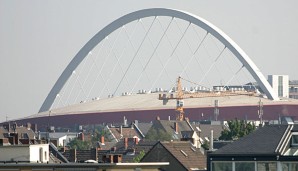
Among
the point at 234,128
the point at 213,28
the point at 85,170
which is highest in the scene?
the point at 213,28

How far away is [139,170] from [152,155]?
1441 cm

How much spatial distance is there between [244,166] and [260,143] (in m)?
1.42

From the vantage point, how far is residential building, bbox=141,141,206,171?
55391 mm

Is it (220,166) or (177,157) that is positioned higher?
(177,157)

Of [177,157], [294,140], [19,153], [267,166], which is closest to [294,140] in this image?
[294,140]

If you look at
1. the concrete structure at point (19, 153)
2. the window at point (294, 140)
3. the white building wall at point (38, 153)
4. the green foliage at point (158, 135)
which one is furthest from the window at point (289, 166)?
the green foliage at point (158, 135)

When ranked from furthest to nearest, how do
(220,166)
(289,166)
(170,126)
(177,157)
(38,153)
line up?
(170,126) → (177,157) → (38,153) → (220,166) → (289,166)

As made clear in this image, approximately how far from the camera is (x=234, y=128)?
9688cm

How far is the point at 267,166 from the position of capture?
39438 mm

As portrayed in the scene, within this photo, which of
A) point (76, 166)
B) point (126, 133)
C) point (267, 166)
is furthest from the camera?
point (126, 133)

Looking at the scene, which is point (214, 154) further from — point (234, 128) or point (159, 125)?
point (159, 125)

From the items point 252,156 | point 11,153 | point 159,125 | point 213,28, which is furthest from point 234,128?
point 213,28

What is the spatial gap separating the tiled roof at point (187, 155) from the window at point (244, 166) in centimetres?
1496

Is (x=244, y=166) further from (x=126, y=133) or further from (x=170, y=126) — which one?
(x=126, y=133)
